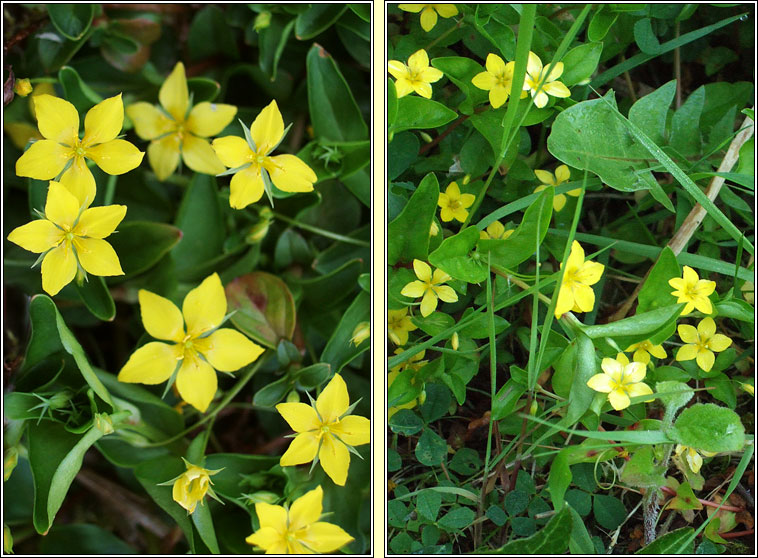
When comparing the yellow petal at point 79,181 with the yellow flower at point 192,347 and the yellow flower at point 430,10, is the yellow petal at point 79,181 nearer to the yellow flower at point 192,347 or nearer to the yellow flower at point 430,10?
the yellow flower at point 192,347

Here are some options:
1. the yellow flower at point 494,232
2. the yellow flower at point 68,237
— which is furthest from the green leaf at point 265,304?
the yellow flower at point 494,232

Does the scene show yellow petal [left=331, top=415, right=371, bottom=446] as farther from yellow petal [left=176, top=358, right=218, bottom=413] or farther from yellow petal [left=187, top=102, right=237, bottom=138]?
yellow petal [left=187, top=102, right=237, bottom=138]

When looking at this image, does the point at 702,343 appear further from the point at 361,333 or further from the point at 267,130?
the point at 267,130

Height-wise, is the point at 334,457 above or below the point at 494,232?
below

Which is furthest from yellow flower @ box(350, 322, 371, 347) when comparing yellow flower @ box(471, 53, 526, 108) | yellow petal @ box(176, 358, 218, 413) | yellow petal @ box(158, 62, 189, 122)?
yellow petal @ box(158, 62, 189, 122)

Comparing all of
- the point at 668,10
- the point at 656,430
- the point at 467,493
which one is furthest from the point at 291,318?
the point at 668,10

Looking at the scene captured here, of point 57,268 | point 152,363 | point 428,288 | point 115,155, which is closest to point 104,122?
point 115,155
